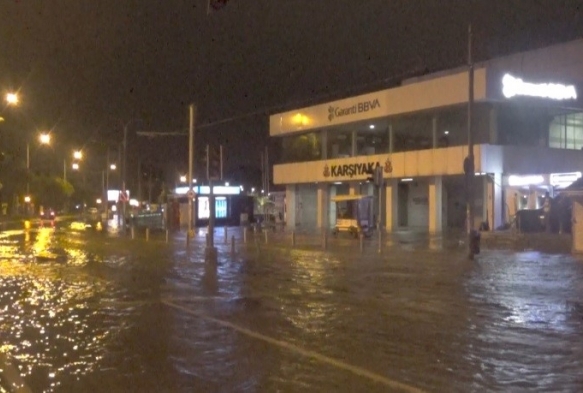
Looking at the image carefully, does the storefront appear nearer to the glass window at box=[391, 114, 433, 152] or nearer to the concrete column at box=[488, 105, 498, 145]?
the glass window at box=[391, 114, 433, 152]

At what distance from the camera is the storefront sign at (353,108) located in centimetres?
5572

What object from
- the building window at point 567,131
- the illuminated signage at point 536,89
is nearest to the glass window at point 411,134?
the building window at point 567,131

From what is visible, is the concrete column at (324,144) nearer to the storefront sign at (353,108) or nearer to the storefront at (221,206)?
the storefront sign at (353,108)

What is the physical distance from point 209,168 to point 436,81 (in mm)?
26724

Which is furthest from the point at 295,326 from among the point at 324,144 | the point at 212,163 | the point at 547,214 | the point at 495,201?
the point at 324,144

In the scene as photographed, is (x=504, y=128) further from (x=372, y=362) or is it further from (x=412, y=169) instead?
(x=372, y=362)

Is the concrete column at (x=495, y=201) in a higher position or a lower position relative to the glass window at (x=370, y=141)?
lower

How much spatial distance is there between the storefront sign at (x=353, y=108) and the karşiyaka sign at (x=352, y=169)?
141 inches

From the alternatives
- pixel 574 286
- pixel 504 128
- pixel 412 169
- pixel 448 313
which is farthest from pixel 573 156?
pixel 448 313

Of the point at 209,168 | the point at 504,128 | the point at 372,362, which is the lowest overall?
the point at 372,362

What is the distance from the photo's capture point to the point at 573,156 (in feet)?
173

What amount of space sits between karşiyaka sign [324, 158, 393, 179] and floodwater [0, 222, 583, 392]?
29.6 metres

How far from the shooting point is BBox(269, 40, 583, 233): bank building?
48.7 meters

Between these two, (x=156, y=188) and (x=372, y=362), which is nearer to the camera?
(x=372, y=362)
